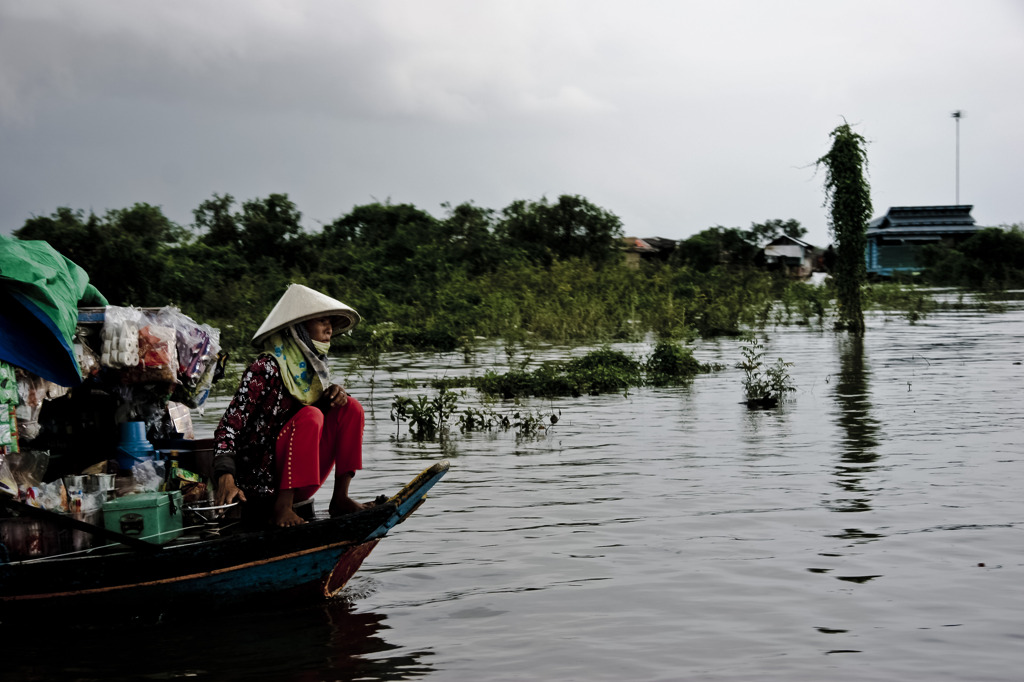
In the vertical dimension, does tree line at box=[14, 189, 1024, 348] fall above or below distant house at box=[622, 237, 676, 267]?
below

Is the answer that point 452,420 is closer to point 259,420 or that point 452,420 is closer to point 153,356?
point 153,356

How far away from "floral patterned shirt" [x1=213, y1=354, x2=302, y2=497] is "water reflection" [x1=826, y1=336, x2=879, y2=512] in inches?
140

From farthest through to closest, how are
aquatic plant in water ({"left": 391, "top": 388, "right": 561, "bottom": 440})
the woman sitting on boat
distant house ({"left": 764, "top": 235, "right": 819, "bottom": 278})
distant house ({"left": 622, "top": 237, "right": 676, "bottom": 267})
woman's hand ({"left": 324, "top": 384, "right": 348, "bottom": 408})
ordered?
distant house ({"left": 764, "top": 235, "right": 819, "bottom": 278}), distant house ({"left": 622, "top": 237, "right": 676, "bottom": 267}), aquatic plant in water ({"left": 391, "top": 388, "right": 561, "bottom": 440}), woman's hand ({"left": 324, "top": 384, "right": 348, "bottom": 408}), the woman sitting on boat

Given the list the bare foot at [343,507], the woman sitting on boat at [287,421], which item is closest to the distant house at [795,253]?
the bare foot at [343,507]

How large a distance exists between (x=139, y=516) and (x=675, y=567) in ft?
8.64

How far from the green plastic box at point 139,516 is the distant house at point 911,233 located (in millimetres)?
53118

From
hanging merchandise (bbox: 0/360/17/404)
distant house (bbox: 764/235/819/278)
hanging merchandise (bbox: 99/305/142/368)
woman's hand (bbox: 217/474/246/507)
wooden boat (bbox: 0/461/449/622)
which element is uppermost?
distant house (bbox: 764/235/819/278)

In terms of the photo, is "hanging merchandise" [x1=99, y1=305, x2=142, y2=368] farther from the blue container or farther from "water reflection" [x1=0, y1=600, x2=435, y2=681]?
"water reflection" [x1=0, y1=600, x2=435, y2=681]

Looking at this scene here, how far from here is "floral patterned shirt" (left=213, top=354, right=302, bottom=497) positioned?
496 centimetres

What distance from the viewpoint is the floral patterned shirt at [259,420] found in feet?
16.3

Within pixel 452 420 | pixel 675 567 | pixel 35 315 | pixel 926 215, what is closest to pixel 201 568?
A: pixel 35 315

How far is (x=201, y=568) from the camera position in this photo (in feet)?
15.4

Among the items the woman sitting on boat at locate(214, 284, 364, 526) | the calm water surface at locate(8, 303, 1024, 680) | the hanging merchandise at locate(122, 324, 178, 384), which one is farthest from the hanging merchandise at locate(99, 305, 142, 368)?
the calm water surface at locate(8, 303, 1024, 680)

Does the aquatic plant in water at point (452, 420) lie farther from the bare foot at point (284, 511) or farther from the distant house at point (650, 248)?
the distant house at point (650, 248)
